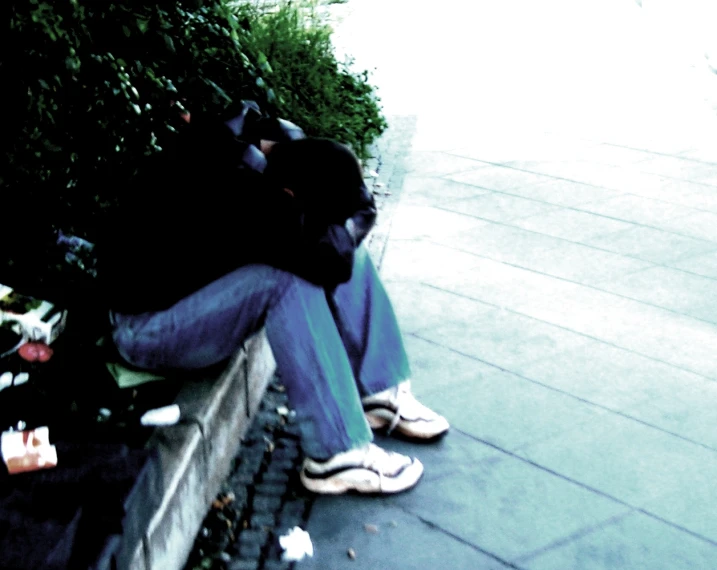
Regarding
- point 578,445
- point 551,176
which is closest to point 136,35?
point 578,445

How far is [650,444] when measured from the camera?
10.5ft

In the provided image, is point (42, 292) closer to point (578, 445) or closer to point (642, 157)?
point (578, 445)

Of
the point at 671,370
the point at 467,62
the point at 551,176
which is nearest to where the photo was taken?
the point at 671,370

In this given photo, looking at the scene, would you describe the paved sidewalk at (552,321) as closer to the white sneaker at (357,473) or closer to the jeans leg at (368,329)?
the white sneaker at (357,473)

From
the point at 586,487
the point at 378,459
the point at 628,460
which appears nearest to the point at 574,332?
the point at 628,460

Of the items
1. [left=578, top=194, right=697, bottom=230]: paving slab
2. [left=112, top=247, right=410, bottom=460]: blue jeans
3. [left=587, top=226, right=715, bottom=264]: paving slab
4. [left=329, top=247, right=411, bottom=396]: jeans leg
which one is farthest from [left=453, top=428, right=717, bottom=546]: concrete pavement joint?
[left=578, top=194, right=697, bottom=230]: paving slab

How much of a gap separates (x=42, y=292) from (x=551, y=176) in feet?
11.8

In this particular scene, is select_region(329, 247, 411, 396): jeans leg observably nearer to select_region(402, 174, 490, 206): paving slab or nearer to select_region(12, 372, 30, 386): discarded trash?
select_region(12, 372, 30, 386): discarded trash

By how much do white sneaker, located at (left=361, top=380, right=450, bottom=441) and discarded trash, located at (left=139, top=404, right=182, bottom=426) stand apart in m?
0.80

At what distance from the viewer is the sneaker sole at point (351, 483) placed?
2795mm

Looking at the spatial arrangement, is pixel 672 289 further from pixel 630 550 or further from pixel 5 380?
pixel 5 380

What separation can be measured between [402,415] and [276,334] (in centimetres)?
73

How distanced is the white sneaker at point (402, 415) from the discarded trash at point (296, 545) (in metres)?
0.59

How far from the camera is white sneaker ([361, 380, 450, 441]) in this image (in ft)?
10.1
